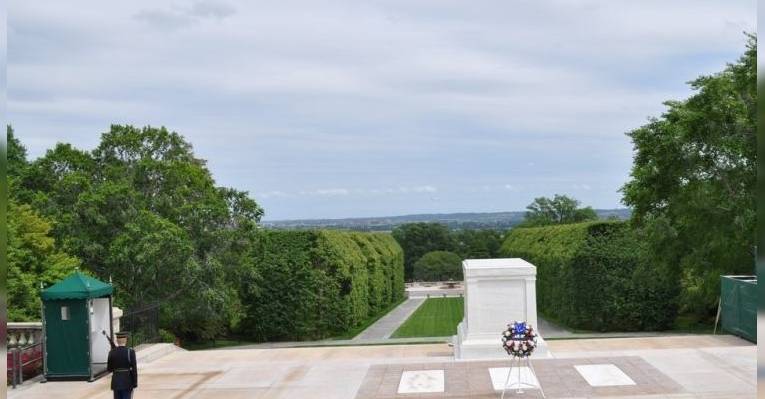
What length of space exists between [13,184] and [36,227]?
277 inches

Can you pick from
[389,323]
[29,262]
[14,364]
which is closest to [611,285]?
[389,323]

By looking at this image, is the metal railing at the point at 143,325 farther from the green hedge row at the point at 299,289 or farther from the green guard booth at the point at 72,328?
the green hedge row at the point at 299,289

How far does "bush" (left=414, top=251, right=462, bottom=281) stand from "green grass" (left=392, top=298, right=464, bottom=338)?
121ft

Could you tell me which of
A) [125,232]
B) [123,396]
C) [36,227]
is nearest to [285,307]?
[125,232]

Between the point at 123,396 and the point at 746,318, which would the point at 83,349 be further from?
the point at 746,318

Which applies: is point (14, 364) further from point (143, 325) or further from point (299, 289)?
point (299, 289)

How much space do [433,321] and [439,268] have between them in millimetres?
56209

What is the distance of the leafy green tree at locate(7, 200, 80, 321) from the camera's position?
25047 mm

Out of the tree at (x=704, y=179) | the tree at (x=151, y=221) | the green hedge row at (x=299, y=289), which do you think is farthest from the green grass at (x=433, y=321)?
the tree at (x=704, y=179)

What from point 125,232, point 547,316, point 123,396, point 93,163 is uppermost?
point 93,163

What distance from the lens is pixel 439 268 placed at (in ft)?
332

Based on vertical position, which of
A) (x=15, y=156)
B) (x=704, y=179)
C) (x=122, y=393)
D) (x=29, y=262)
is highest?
(x=15, y=156)

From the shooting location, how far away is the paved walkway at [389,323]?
122 feet

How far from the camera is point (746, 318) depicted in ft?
64.1
